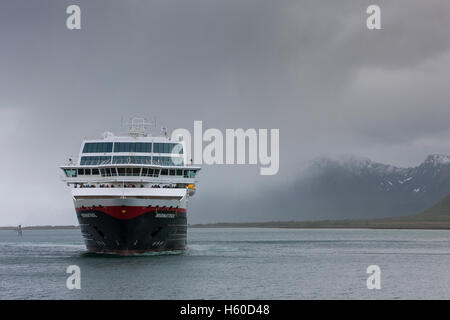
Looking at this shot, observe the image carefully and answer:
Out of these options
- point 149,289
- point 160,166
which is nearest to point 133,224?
point 160,166

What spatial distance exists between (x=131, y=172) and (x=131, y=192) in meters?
4.38

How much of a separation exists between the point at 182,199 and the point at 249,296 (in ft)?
109

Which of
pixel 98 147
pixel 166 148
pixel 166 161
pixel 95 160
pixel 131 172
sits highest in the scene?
pixel 98 147

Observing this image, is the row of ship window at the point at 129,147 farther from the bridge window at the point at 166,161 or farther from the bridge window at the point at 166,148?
the bridge window at the point at 166,161

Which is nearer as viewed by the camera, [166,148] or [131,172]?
[131,172]

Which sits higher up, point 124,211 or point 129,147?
point 129,147

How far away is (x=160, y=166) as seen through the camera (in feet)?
303

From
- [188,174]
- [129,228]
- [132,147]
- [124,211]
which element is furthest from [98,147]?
[129,228]

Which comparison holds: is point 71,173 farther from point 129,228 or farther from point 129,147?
point 129,228

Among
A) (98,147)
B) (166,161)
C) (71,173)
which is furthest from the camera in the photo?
(166,161)

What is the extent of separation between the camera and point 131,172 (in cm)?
9056

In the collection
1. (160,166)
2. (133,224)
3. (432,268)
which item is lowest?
(432,268)
